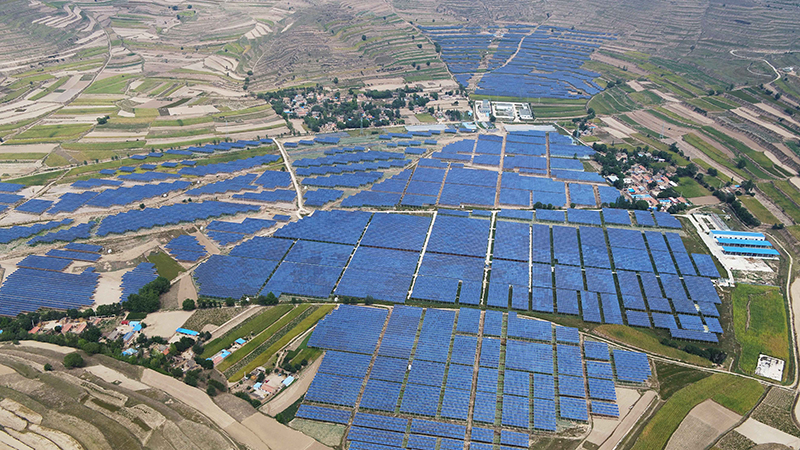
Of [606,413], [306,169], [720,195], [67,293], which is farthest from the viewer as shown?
[306,169]

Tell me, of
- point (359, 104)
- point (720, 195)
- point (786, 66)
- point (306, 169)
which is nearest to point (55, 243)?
point (306, 169)

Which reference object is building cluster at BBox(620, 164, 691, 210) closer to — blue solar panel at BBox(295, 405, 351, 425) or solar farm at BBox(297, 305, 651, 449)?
solar farm at BBox(297, 305, 651, 449)

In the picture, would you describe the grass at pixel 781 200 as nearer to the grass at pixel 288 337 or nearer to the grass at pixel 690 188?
the grass at pixel 690 188

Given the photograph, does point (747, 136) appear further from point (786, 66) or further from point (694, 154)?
point (786, 66)

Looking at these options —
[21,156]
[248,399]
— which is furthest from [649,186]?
[21,156]

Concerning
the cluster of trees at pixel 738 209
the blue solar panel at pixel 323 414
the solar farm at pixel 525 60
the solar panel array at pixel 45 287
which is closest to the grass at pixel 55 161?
the solar panel array at pixel 45 287

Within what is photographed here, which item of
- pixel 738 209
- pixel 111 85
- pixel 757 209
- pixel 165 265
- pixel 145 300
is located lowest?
pixel 165 265

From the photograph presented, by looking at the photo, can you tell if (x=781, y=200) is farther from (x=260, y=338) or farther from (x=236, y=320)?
(x=236, y=320)
